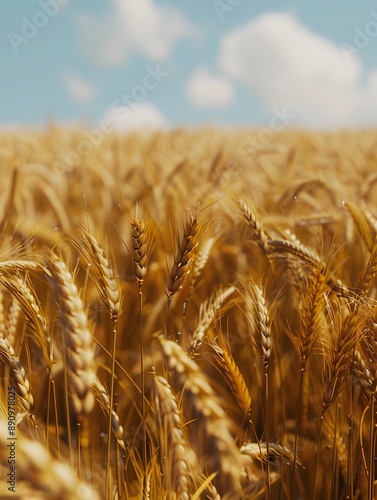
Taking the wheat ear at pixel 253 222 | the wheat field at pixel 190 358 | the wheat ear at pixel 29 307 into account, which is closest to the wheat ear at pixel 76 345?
the wheat field at pixel 190 358

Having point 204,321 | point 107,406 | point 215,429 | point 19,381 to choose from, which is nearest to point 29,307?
point 19,381

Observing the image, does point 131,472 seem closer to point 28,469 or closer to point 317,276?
point 317,276

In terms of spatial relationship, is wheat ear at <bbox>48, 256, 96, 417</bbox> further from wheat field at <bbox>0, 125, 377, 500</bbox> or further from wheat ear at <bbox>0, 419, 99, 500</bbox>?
wheat ear at <bbox>0, 419, 99, 500</bbox>

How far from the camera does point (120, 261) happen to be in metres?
2.32

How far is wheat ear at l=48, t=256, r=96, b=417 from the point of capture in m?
0.61

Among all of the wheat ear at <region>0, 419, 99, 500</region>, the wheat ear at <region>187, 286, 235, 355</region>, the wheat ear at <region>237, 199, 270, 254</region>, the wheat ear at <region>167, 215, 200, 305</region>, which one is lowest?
the wheat ear at <region>0, 419, 99, 500</region>

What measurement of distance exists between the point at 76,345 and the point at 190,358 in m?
0.32

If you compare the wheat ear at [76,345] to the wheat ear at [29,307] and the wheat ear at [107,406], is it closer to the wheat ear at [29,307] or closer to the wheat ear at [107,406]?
the wheat ear at [29,307]

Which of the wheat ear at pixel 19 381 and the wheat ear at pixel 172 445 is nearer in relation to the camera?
the wheat ear at pixel 172 445

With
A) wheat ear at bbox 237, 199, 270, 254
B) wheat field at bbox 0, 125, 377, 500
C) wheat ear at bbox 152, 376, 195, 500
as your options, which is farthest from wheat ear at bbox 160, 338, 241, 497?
wheat ear at bbox 237, 199, 270, 254

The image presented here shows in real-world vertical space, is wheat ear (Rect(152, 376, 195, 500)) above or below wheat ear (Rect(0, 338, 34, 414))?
below

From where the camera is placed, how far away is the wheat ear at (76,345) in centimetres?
61

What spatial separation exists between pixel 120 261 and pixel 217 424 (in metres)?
1.79

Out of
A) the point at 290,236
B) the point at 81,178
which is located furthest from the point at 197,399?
the point at 81,178
